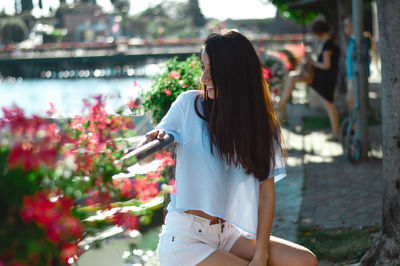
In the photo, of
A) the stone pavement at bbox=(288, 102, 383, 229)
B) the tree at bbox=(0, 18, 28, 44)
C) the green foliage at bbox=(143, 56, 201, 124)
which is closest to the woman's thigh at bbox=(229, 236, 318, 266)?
the green foliage at bbox=(143, 56, 201, 124)

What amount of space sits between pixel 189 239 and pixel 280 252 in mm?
338

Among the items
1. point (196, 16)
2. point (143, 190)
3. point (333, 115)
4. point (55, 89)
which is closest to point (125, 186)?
point (143, 190)

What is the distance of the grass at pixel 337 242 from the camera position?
4273 mm

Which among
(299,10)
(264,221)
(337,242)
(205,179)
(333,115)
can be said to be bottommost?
(337,242)

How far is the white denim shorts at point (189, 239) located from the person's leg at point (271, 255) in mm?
32

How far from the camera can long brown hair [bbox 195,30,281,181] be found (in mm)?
2232

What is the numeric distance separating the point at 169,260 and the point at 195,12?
11812 centimetres

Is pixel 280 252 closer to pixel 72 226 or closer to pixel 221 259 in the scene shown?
pixel 221 259

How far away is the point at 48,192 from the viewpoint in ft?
4.07

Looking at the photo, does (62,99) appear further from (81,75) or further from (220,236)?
(220,236)

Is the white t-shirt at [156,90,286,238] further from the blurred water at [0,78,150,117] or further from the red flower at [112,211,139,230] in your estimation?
the blurred water at [0,78,150,117]

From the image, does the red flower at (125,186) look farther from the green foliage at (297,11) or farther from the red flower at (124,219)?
the green foliage at (297,11)

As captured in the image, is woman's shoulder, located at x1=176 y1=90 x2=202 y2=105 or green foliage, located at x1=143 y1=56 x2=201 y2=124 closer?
woman's shoulder, located at x1=176 y1=90 x2=202 y2=105

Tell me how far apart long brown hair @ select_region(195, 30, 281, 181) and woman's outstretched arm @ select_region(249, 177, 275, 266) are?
0.06 meters
